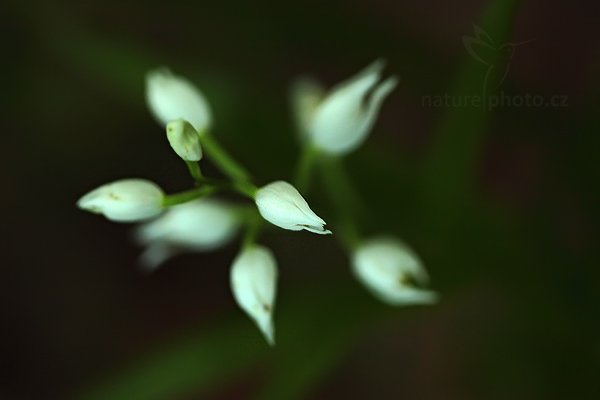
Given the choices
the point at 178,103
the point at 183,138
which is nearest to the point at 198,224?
the point at 178,103

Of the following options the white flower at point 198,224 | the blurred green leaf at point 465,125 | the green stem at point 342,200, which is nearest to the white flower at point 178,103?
the white flower at point 198,224

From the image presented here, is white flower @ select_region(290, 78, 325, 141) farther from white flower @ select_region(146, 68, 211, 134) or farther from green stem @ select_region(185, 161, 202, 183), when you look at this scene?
green stem @ select_region(185, 161, 202, 183)

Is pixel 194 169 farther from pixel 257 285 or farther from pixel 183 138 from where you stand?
pixel 257 285

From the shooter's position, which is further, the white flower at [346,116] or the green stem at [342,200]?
the green stem at [342,200]

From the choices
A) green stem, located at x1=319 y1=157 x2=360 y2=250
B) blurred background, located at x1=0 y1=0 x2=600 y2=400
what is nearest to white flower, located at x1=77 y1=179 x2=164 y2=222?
green stem, located at x1=319 y1=157 x2=360 y2=250

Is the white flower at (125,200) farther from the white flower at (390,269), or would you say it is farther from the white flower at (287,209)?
the white flower at (390,269)

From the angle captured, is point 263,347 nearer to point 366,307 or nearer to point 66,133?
point 366,307

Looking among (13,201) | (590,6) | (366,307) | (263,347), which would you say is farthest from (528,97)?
(13,201)
